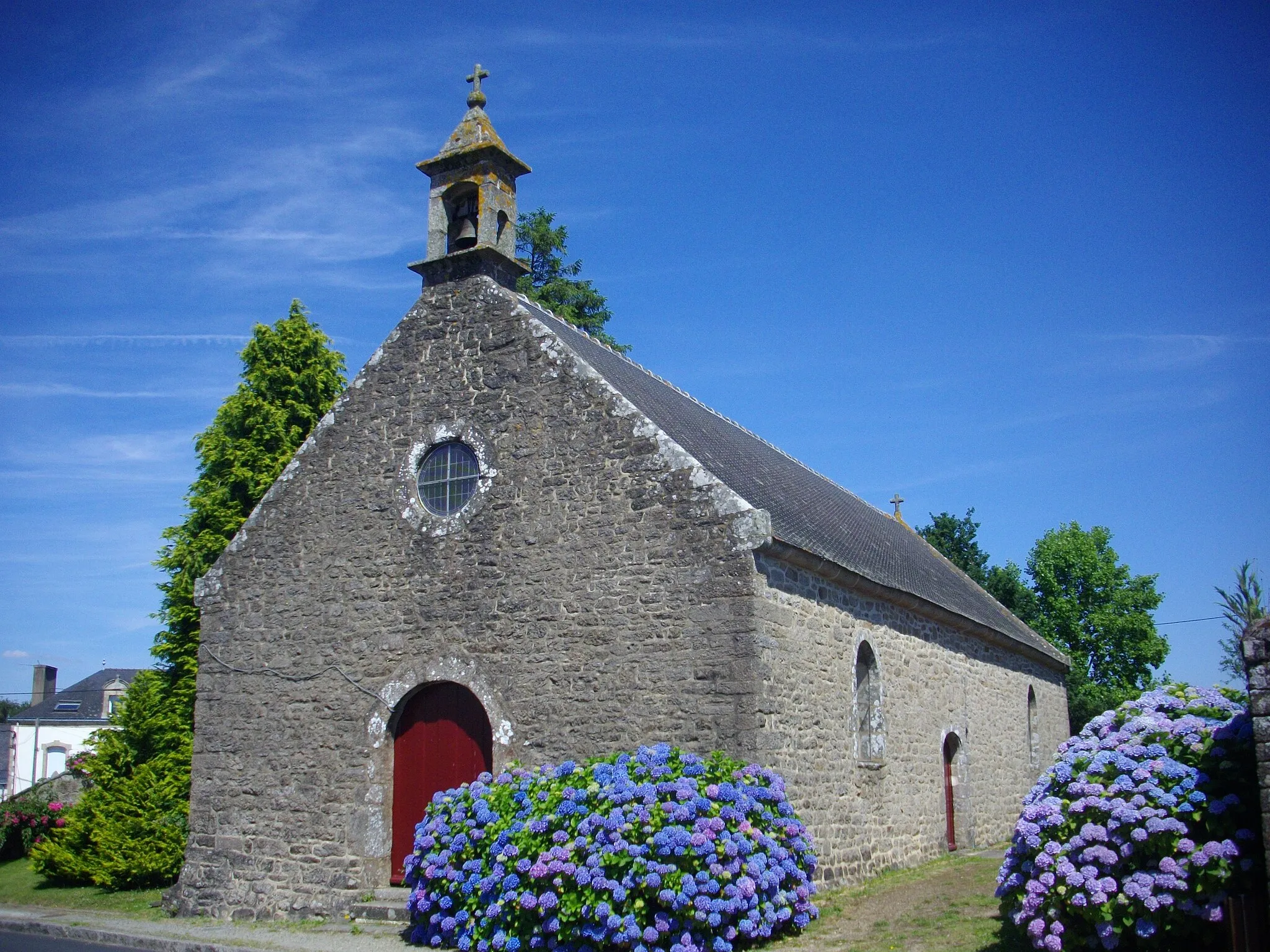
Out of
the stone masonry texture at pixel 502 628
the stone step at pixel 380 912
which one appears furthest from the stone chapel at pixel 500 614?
the stone step at pixel 380 912

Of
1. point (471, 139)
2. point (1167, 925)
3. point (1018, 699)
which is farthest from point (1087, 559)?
point (1167, 925)

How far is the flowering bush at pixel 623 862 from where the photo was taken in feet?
28.4

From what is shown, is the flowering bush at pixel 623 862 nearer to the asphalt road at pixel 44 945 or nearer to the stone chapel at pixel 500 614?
the stone chapel at pixel 500 614

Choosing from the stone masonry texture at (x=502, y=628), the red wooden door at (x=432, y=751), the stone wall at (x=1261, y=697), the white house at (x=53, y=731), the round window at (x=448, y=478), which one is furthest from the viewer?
the white house at (x=53, y=731)

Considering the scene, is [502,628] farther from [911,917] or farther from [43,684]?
[43,684]

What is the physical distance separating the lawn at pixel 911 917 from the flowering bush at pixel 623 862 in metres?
0.44

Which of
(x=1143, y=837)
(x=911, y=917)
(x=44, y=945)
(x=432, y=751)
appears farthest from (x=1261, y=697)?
(x=44, y=945)

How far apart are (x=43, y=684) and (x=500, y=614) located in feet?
152

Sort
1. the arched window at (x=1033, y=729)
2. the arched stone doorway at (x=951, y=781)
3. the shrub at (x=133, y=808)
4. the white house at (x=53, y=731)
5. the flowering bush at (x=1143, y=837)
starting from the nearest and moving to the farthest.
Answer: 1. the flowering bush at (x=1143, y=837)
2. the shrub at (x=133, y=808)
3. the arched stone doorway at (x=951, y=781)
4. the arched window at (x=1033, y=729)
5. the white house at (x=53, y=731)

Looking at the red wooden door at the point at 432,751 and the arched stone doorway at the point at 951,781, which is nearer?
the red wooden door at the point at 432,751

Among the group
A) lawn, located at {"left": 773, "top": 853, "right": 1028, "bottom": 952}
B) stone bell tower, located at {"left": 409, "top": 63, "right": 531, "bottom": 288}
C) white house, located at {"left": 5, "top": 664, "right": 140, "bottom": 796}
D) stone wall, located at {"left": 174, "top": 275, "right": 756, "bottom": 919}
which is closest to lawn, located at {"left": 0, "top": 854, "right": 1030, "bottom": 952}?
lawn, located at {"left": 773, "top": 853, "right": 1028, "bottom": 952}

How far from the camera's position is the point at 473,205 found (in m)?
13.9

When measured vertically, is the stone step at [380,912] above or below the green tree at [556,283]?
below

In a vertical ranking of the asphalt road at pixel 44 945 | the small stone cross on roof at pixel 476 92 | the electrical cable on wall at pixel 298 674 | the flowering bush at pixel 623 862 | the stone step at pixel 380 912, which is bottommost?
the asphalt road at pixel 44 945
